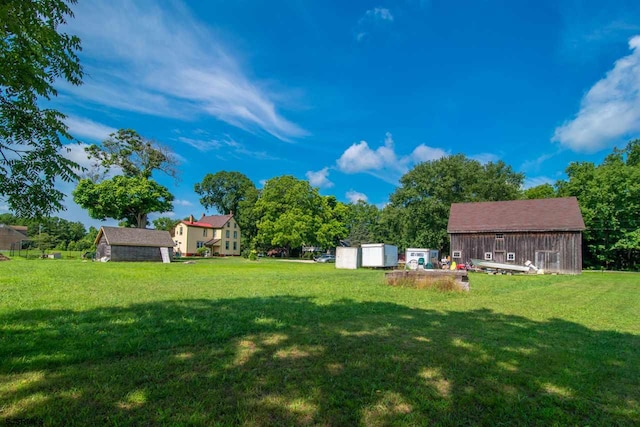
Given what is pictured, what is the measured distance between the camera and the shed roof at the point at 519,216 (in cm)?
2939

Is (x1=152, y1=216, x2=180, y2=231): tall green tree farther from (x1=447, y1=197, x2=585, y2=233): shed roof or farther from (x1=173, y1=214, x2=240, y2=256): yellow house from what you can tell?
(x1=447, y1=197, x2=585, y2=233): shed roof

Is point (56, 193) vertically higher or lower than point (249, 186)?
lower

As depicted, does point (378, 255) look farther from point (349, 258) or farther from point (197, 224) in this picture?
point (197, 224)

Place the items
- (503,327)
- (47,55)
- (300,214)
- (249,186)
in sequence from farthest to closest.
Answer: (249,186), (300,214), (503,327), (47,55)

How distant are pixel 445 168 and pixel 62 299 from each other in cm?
4372

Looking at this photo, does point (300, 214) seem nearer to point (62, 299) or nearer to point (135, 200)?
point (135, 200)

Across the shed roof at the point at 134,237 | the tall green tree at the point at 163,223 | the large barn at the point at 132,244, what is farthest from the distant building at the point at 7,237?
the shed roof at the point at 134,237

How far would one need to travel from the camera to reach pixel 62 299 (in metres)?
8.98

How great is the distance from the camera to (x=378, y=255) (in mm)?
29781

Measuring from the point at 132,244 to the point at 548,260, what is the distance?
3815 cm

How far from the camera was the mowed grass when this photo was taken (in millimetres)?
3277

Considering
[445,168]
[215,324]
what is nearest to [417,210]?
[445,168]

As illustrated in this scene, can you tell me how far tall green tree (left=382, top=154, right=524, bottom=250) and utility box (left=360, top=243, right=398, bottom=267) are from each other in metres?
15.5

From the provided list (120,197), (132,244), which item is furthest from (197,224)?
(132,244)
